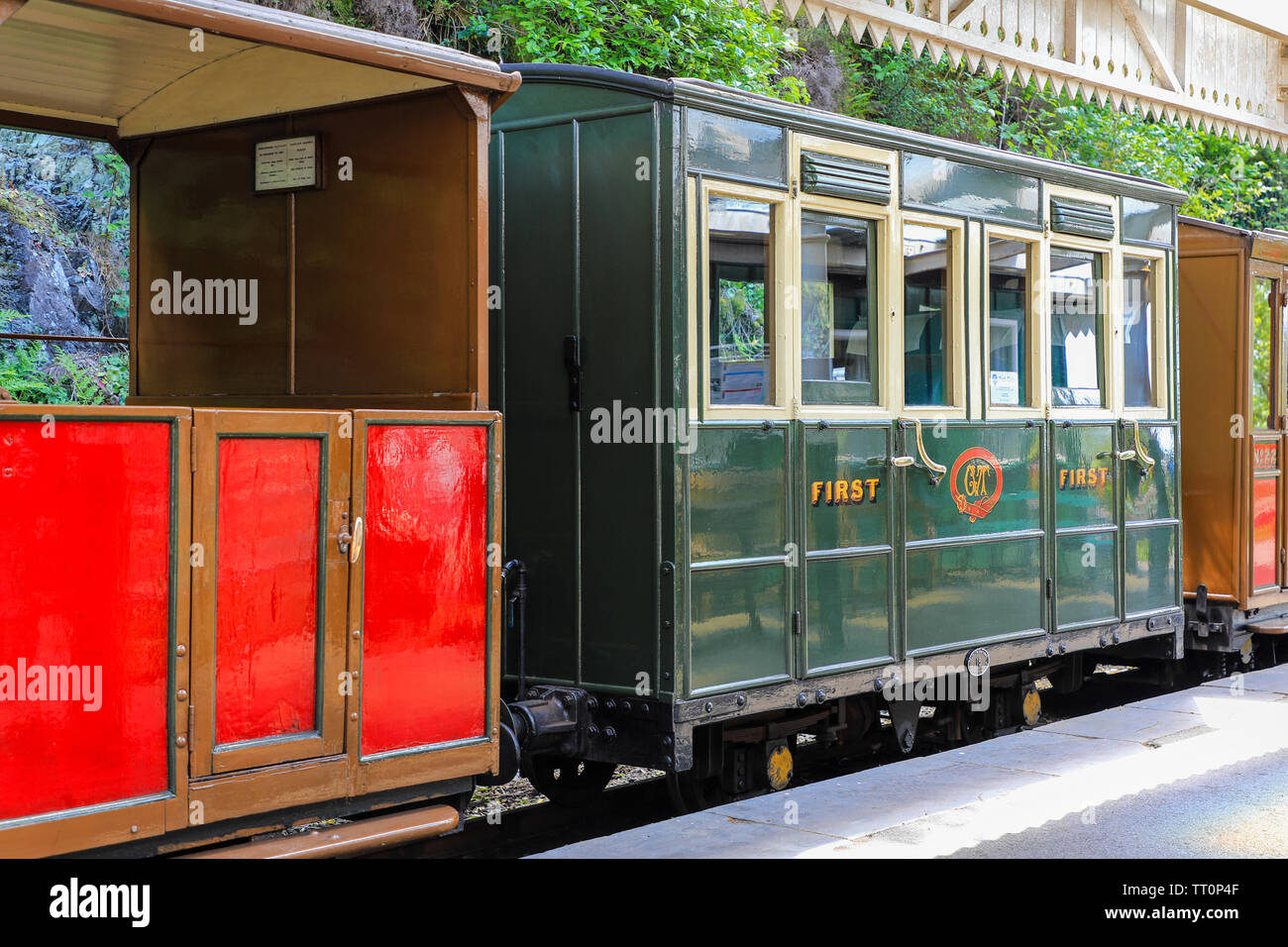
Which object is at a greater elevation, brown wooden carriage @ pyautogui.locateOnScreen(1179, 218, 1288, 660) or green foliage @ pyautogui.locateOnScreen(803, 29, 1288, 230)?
green foliage @ pyautogui.locateOnScreen(803, 29, 1288, 230)

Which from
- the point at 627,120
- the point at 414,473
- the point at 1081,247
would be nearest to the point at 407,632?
the point at 414,473

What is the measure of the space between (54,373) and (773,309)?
5.28 metres

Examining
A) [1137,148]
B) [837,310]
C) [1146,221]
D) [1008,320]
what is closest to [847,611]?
[837,310]

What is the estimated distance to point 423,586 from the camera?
4.41 metres

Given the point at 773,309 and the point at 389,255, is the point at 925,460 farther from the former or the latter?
the point at 389,255

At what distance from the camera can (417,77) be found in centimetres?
462

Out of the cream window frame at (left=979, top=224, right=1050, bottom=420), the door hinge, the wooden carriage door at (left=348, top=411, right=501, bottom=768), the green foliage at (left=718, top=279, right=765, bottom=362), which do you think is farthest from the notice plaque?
the cream window frame at (left=979, top=224, right=1050, bottom=420)

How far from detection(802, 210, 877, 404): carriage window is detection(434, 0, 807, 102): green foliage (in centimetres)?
390

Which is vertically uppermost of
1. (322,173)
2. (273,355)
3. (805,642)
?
(322,173)

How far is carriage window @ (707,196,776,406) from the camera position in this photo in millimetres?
5469

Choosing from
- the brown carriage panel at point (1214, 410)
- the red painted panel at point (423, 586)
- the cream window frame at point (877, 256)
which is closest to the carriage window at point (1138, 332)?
the brown carriage panel at point (1214, 410)

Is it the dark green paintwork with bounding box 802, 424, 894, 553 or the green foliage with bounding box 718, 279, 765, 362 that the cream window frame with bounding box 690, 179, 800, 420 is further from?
the dark green paintwork with bounding box 802, 424, 894, 553

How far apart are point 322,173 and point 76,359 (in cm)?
459
